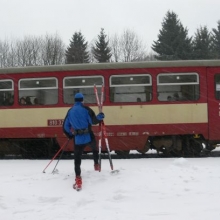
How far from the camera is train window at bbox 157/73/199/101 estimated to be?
38.3ft

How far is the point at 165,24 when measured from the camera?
4712 cm

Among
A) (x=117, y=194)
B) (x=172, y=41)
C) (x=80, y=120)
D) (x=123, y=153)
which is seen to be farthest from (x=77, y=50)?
(x=117, y=194)

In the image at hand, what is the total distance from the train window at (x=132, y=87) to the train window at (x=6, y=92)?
3403mm

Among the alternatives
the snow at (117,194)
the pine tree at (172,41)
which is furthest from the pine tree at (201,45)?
the snow at (117,194)

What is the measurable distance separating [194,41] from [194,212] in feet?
147

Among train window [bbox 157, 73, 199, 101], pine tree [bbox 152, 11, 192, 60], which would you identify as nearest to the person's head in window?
train window [bbox 157, 73, 199, 101]

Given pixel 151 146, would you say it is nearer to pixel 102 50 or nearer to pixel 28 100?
pixel 28 100

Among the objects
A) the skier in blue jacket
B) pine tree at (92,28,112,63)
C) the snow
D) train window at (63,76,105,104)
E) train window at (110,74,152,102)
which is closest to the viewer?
the snow

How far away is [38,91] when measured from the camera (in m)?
12.0

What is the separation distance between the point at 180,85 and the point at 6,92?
19.1 feet

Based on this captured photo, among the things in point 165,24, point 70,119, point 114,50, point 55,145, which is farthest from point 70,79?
point 114,50

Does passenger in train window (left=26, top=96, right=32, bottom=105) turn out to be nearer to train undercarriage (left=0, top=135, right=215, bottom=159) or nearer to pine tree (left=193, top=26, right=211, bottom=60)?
train undercarriage (left=0, top=135, right=215, bottom=159)

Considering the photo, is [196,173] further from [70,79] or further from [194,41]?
[194,41]

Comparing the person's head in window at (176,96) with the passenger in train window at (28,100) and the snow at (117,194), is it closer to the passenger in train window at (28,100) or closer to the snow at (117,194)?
the snow at (117,194)
